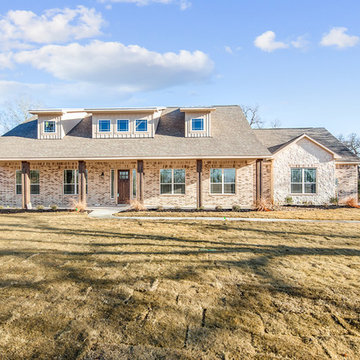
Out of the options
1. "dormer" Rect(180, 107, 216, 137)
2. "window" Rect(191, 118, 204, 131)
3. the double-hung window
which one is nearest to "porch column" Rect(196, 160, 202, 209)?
"dormer" Rect(180, 107, 216, 137)

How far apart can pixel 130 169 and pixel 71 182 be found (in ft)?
12.5

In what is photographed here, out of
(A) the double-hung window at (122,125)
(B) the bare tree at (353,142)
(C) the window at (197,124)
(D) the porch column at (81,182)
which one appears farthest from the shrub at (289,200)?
(B) the bare tree at (353,142)

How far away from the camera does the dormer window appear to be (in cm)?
1689

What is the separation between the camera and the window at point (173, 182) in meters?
16.4

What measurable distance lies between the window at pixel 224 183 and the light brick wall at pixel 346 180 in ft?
25.4

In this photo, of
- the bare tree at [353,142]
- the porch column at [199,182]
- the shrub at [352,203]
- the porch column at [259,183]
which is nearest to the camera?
the porch column at [259,183]

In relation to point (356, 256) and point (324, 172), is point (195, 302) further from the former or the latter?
point (324, 172)

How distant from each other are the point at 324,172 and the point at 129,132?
12771mm

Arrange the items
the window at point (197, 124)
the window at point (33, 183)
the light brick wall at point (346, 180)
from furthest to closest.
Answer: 1. the light brick wall at point (346, 180)
2. the window at point (33, 183)
3. the window at point (197, 124)

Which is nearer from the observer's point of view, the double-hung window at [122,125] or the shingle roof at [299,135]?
the double-hung window at [122,125]

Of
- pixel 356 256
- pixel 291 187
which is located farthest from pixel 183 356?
pixel 291 187

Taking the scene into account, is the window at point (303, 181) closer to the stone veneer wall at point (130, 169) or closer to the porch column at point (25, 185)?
the stone veneer wall at point (130, 169)

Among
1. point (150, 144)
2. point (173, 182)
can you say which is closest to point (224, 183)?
point (173, 182)

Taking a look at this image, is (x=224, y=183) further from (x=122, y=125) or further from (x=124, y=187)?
(x=122, y=125)
